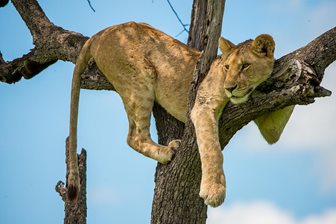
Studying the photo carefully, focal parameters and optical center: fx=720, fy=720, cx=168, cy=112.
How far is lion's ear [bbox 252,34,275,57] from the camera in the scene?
4559 mm

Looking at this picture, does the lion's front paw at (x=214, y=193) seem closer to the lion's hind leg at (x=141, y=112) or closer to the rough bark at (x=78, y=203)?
the lion's hind leg at (x=141, y=112)

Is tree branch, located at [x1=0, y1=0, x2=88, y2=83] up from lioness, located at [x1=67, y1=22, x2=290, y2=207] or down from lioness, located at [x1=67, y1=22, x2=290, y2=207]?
up

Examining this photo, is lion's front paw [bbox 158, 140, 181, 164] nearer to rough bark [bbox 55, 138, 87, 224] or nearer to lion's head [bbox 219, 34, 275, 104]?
lion's head [bbox 219, 34, 275, 104]

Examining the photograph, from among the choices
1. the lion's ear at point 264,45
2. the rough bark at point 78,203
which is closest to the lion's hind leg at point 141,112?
the rough bark at point 78,203

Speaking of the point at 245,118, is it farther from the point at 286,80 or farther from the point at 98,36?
the point at 98,36

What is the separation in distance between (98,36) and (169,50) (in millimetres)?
626

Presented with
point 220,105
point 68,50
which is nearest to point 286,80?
point 220,105

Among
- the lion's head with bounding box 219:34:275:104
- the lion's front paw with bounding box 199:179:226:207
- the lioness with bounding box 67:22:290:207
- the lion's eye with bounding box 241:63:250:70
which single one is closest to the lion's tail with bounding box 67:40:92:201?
the lioness with bounding box 67:22:290:207

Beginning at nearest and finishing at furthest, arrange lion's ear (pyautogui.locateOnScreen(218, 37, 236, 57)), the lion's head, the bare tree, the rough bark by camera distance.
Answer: the bare tree < the lion's head < lion's ear (pyautogui.locateOnScreen(218, 37, 236, 57)) < the rough bark

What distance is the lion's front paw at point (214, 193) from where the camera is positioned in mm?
4379

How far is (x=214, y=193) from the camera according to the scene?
4383 mm

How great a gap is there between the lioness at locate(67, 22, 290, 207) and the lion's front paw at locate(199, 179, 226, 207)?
15 cm

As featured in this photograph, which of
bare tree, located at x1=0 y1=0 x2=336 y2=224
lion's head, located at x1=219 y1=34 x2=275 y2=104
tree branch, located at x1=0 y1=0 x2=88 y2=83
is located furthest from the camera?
tree branch, located at x1=0 y1=0 x2=88 y2=83

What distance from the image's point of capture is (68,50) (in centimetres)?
618
